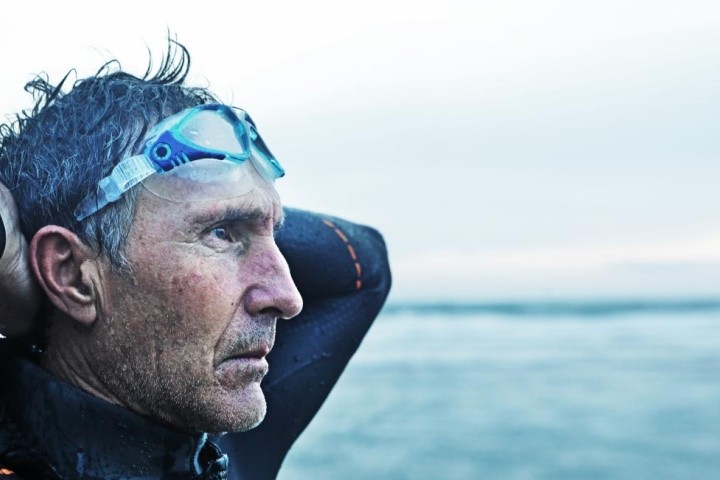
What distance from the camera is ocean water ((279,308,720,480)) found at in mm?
7582

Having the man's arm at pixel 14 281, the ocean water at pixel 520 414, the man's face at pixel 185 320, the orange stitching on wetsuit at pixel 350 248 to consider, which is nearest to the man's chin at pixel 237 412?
the man's face at pixel 185 320

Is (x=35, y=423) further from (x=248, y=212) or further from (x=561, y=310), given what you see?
(x=561, y=310)

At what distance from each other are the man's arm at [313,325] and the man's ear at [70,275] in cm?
61

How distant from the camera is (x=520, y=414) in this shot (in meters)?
9.61

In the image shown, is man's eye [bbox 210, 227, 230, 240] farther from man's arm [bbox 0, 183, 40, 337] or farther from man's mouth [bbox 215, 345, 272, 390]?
man's arm [bbox 0, 183, 40, 337]

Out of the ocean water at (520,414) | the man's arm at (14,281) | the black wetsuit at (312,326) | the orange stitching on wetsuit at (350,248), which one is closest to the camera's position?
the man's arm at (14,281)

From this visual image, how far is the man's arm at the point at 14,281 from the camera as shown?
1810mm

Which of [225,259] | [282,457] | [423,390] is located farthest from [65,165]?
[423,390]

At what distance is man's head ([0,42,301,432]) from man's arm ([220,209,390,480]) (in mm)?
491

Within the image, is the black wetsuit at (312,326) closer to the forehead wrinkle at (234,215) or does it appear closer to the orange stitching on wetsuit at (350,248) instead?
the orange stitching on wetsuit at (350,248)

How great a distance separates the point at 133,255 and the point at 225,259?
0.17m

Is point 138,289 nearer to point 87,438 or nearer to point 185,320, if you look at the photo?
point 185,320

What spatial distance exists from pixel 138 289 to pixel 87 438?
297 millimetres

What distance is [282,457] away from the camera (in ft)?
8.45
